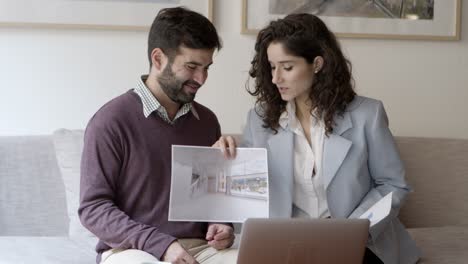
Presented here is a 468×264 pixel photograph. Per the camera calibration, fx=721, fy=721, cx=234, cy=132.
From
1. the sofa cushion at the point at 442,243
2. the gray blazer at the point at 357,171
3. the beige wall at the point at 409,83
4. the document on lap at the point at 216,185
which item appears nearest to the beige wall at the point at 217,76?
the beige wall at the point at 409,83

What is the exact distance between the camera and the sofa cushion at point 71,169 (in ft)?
8.39

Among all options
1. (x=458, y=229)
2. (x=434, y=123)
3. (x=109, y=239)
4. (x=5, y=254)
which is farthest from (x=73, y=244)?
(x=434, y=123)

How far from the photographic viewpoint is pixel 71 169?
2.60m

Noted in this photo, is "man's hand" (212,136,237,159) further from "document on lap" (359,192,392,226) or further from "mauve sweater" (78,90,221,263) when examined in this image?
"document on lap" (359,192,392,226)

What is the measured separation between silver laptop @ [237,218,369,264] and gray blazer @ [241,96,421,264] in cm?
39

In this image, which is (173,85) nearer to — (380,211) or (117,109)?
(117,109)

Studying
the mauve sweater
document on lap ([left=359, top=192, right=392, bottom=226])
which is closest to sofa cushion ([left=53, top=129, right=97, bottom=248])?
the mauve sweater

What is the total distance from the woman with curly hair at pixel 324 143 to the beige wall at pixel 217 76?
28.7 inches

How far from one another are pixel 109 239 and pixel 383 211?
702 millimetres

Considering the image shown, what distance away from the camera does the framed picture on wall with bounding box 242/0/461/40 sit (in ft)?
9.87

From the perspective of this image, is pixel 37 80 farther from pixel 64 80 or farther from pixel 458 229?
pixel 458 229

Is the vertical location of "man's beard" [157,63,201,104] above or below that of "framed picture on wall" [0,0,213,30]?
below

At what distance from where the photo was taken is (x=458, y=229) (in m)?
2.79

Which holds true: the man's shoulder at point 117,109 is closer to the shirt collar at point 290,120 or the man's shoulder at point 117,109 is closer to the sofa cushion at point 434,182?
the shirt collar at point 290,120
